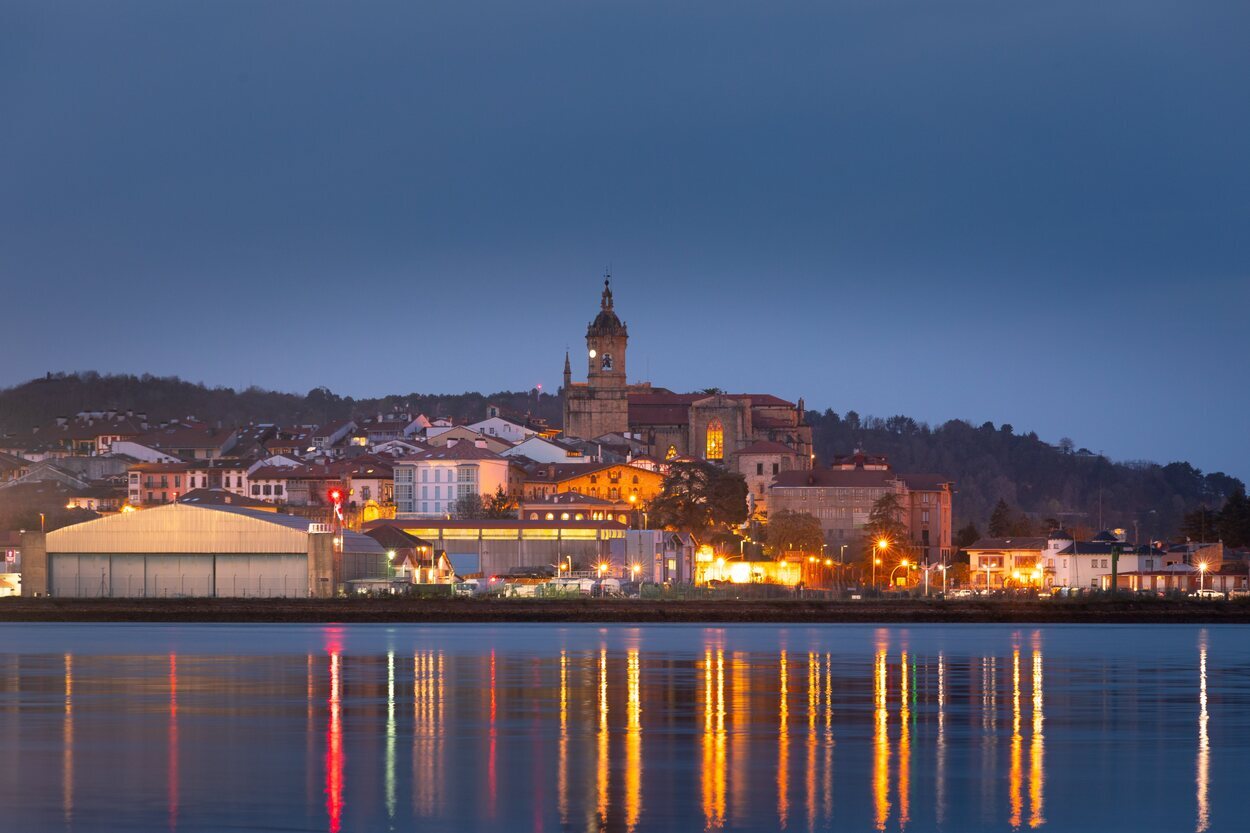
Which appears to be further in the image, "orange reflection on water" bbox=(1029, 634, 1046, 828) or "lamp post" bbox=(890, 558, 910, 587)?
"lamp post" bbox=(890, 558, 910, 587)

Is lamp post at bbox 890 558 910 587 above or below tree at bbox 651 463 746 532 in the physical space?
below

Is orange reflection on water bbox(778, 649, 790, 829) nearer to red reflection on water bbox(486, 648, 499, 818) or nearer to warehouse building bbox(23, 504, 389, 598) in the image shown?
red reflection on water bbox(486, 648, 499, 818)

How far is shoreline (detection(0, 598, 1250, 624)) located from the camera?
77438mm

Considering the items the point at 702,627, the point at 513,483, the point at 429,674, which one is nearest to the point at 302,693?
the point at 429,674

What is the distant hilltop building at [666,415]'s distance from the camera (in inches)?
6019

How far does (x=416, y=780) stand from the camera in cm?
2250

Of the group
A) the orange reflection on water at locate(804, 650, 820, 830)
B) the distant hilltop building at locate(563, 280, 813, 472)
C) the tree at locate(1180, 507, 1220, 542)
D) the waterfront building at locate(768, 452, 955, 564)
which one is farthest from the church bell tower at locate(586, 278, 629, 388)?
the orange reflection on water at locate(804, 650, 820, 830)

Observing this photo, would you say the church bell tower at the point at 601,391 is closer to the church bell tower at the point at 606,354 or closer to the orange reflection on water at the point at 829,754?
the church bell tower at the point at 606,354

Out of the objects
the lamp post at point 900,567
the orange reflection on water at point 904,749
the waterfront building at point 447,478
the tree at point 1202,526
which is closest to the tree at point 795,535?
the lamp post at point 900,567

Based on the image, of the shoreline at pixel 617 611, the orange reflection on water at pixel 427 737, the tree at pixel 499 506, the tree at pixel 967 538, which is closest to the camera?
the orange reflection on water at pixel 427 737

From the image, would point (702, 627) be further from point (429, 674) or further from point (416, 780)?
point (416, 780)

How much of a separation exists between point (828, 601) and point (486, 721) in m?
54.8

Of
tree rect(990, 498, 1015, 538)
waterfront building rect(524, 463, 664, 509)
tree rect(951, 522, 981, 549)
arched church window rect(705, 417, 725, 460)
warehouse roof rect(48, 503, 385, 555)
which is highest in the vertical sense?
arched church window rect(705, 417, 725, 460)

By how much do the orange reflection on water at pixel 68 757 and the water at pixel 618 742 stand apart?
8cm
